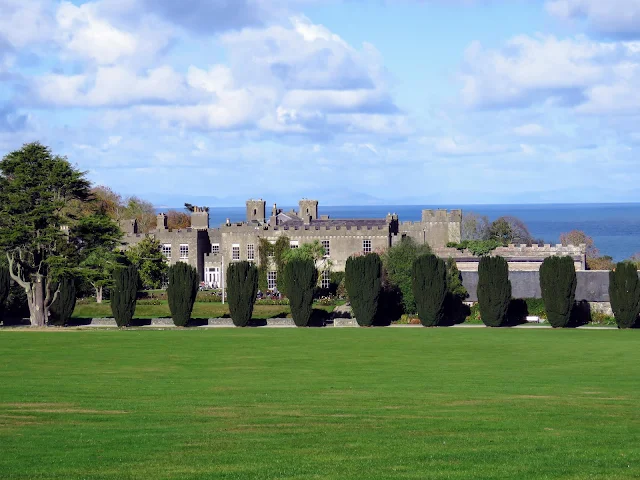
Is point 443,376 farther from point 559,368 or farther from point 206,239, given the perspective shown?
point 206,239

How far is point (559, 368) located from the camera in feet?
104

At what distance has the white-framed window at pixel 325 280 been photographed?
74731 millimetres

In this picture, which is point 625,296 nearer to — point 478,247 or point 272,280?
point 478,247

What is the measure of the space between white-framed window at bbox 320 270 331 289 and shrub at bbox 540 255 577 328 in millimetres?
24441

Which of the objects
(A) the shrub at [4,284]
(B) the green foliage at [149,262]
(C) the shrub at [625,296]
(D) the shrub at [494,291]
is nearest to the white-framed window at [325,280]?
(B) the green foliage at [149,262]

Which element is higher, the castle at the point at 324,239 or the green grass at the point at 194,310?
the castle at the point at 324,239

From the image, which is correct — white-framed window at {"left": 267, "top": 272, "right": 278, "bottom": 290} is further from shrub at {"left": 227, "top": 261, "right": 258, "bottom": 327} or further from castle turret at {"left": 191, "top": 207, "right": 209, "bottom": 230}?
shrub at {"left": 227, "top": 261, "right": 258, "bottom": 327}

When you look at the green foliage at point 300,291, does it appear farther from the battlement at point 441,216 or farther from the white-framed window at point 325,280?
the battlement at point 441,216

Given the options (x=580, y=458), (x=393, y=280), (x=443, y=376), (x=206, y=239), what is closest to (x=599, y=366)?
(x=443, y=376)

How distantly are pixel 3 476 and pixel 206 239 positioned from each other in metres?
72.2

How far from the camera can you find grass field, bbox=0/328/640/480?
14.5m

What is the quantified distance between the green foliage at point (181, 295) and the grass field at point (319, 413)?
14490 millimetres

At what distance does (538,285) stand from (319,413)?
4215 centimetres

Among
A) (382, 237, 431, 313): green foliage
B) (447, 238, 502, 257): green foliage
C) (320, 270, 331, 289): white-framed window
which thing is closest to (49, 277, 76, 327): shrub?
(382, 237, 431, 313): green foliage
